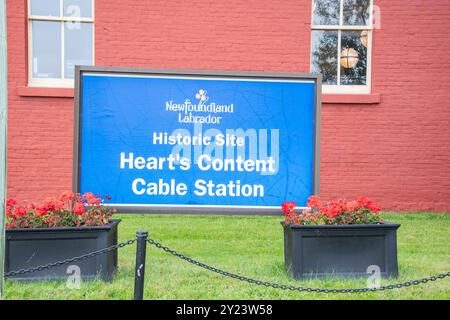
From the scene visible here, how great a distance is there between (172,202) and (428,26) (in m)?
6.11

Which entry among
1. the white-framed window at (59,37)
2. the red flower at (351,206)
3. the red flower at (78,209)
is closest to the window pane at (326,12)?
the white-framed window at (59,37)

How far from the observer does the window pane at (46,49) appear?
9.09m

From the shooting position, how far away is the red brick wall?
29.0 feet

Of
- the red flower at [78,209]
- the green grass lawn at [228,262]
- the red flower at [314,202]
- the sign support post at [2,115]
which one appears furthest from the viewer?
the red flower at [314,202]

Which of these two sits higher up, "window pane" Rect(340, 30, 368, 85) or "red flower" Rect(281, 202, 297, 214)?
"window pane" Rect(340, 30, 368, 85)

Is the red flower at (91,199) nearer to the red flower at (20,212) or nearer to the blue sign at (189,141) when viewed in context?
the blue sign at (189,141)

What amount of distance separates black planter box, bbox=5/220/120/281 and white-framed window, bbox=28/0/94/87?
4813 mm

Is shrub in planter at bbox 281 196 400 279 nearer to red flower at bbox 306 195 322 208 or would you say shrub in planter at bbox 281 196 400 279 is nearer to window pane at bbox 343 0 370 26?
red flower at bbox 306 195 322 208

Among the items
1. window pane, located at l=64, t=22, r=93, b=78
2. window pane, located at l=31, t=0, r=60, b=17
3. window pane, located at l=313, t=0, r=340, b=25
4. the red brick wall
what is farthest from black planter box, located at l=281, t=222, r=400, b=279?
window pane, located at l=31, t=0, r=60, b=17

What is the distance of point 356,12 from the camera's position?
9.44 metres

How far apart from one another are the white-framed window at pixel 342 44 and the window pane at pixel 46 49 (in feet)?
13.7

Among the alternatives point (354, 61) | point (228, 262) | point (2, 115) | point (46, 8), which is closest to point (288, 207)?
point (228, 262)

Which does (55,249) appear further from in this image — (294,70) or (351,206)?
(294,70)

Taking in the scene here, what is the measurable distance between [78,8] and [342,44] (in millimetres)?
4383
